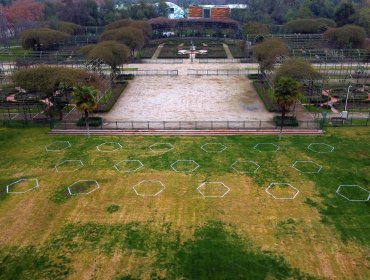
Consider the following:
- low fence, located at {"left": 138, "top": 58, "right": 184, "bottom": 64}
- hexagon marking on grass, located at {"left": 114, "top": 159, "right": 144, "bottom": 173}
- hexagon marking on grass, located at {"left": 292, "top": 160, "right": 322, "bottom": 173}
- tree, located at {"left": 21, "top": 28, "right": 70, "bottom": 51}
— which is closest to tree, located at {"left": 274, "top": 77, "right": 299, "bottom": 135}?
hexagon marking on grass, located at {"left": 292, "top": 160, "right": 322, "bottom": 173}

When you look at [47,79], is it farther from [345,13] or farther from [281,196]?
[345,13]

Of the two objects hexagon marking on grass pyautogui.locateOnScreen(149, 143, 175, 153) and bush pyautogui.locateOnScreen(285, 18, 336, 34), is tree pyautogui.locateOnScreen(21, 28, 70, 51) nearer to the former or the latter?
hexagon marking on grass pyautogui.locateOnScreen(149, 143, 175, 153)

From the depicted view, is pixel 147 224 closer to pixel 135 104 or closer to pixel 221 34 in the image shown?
pixel 135 104

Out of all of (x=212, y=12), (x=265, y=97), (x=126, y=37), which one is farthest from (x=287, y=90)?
(x=212, y=12)

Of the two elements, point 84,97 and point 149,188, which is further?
point 84,97

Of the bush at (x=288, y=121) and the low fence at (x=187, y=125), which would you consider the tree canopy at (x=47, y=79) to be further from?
the bush at (x=288, y=121)

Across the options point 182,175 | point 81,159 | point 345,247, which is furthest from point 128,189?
point 345,247
